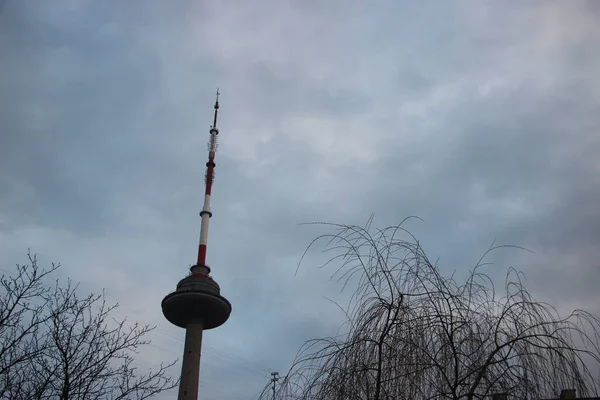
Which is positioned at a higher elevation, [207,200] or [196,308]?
[207,200]

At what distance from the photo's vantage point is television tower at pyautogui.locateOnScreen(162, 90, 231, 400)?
5372 cm

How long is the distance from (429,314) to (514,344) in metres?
0.76

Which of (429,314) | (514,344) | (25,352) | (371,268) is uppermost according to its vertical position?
(25,352)

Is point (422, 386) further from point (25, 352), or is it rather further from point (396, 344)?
point (25, 352)

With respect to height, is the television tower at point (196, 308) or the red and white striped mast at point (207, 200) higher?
the red and white striped mast at point (207, 200)

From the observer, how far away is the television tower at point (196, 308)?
53.7 metres

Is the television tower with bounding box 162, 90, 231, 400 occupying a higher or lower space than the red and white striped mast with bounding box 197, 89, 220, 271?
lower

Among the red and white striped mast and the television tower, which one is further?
the red and white striped mast

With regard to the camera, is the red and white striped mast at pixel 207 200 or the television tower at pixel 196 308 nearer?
the television tower at pixel 196 308

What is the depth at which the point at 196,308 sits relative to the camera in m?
56.1

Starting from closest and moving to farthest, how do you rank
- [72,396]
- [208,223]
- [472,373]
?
[472,373] → [72,396] → [208,223]

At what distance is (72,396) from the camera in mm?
9539

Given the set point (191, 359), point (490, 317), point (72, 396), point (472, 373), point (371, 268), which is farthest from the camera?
point (191, 359)

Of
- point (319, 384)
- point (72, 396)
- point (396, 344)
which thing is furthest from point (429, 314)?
point (72, 396)
